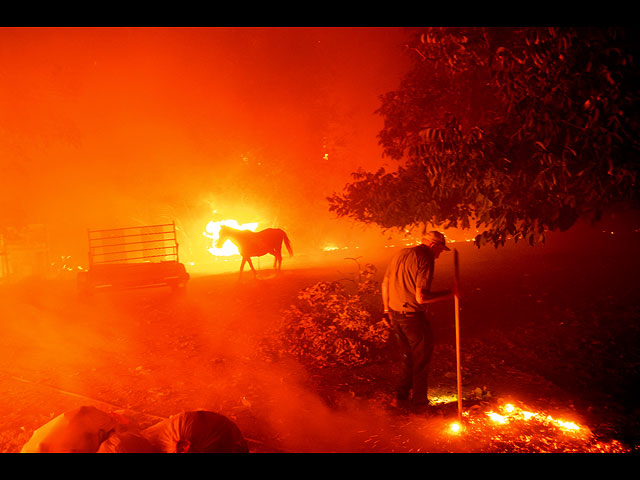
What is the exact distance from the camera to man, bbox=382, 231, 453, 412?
204 inches

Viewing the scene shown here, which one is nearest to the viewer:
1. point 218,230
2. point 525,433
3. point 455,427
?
point 525,433

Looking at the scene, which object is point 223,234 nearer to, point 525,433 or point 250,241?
point 250,241

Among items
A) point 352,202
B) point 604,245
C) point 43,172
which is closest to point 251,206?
point 43,172

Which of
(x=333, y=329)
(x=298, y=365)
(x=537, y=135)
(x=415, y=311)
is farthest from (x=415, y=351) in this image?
(x=537, y=135)

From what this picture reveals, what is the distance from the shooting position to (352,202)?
34.3ft

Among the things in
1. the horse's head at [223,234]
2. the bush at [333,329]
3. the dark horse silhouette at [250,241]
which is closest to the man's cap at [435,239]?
the bush at [333,329]

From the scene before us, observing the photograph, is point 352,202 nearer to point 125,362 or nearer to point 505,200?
point 505,200

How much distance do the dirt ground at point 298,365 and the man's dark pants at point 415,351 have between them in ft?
1.12

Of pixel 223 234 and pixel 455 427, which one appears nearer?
pixel 455 427

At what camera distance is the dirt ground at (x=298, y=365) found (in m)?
5.00

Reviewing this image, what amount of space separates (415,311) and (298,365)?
8.79 ft

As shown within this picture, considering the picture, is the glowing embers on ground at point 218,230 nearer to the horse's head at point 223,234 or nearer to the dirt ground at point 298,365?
the horse's head at point 223,234

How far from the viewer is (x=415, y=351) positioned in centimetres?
526
